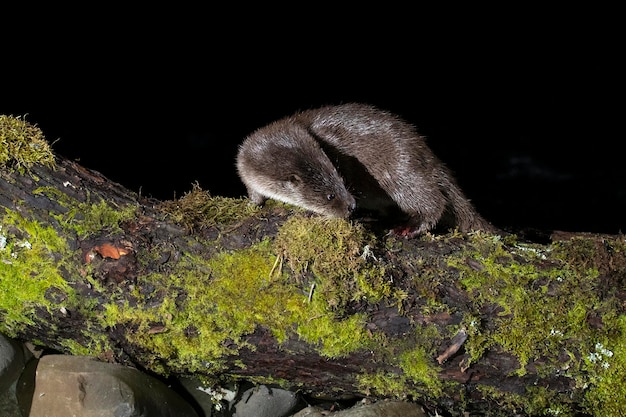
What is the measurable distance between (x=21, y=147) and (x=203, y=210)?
3.01 ft

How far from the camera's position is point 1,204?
10.3 feet

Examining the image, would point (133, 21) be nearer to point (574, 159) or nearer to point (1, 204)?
point (1, 204)

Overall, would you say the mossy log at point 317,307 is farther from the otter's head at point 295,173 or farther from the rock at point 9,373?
the otter's head at point 295,173

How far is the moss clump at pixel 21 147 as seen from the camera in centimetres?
326

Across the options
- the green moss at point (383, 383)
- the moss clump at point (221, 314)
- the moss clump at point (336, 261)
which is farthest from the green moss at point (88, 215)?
the green moss at point (383, 383)

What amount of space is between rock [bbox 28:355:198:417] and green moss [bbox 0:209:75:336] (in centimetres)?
31

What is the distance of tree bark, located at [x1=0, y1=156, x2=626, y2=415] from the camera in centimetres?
304

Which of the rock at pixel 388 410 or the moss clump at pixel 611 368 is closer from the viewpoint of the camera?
the moss clump at pixel 611 368

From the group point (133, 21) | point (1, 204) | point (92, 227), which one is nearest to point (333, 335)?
point (92, 227)

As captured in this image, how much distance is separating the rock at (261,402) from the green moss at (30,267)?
3.47ft

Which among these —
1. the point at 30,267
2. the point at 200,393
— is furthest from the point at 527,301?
the point at 30,267

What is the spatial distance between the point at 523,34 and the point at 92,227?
5.28 m

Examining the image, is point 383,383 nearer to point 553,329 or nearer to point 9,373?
point 553,329

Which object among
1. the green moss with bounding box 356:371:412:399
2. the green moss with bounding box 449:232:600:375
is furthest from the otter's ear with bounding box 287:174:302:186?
the green moss with bounding box 356:371:412:399
